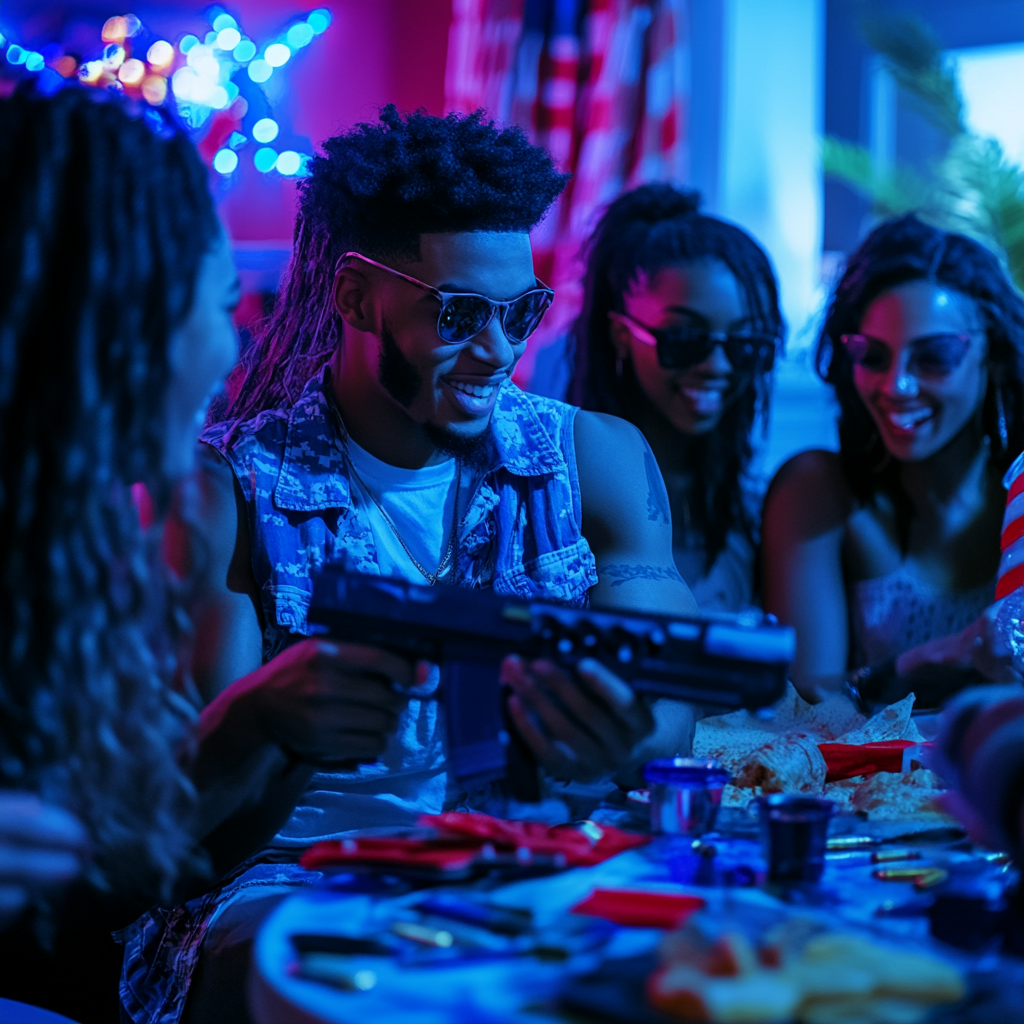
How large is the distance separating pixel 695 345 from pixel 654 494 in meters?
0.66

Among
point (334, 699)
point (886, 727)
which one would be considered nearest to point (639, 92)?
point (886, 727)

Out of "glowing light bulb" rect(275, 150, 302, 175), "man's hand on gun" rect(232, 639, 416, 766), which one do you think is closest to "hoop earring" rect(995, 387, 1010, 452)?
"man's hand on gun" rect(232, 639, 416, 766)

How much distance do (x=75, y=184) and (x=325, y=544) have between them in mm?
750

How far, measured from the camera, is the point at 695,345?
2.61 meters

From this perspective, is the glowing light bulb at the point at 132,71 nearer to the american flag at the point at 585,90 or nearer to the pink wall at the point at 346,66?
the pink wall at the point at 346,66

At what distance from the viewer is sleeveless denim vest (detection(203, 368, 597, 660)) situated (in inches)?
68.2

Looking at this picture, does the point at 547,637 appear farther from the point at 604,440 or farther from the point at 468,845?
the point at 604,440

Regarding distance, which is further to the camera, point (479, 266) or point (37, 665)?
point (479, 266)

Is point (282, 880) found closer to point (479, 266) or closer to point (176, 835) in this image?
point (176, 835)

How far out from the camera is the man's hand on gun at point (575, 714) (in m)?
1.19

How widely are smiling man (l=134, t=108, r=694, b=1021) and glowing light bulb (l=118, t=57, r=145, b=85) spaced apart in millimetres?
2955

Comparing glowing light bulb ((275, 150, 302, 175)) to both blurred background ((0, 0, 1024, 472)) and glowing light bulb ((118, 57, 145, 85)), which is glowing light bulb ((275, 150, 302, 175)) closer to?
blurred background ((0, 0, 1024, 472))

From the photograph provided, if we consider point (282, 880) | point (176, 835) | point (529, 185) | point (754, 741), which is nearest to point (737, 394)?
point (529, 185)

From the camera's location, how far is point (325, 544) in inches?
69.2
